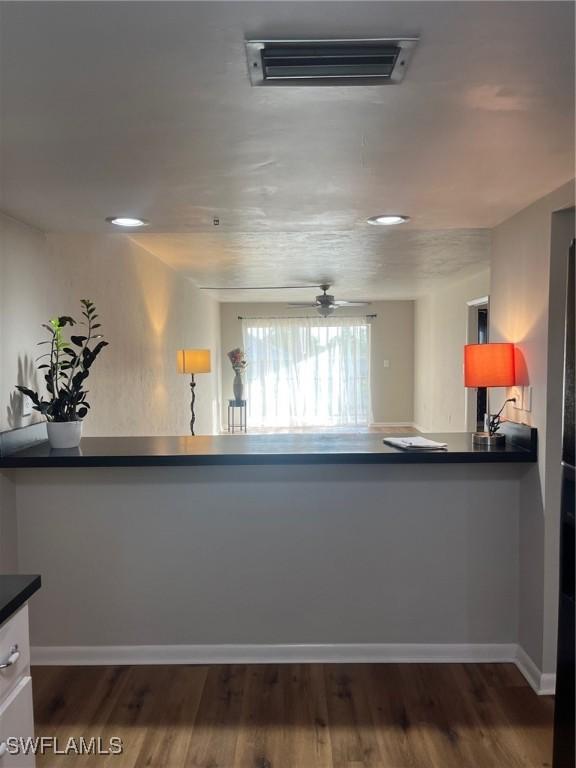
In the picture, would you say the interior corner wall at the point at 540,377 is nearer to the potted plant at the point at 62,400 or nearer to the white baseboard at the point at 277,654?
the white baseboard at the point at 277,654

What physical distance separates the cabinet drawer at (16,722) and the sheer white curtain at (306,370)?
29.2 ft

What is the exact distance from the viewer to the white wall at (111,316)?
2.51 m

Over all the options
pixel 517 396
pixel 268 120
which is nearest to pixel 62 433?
pixel 268 120

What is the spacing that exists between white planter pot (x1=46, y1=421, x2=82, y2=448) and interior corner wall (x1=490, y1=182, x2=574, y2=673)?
6.75 ft

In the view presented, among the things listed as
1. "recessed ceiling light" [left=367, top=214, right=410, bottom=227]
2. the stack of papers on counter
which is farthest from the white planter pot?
"recessed ceiling light" [left=367, top=214, right=410, bottom=227]

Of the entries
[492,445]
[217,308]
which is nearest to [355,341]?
[217,308]

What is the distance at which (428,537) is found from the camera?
2648mm

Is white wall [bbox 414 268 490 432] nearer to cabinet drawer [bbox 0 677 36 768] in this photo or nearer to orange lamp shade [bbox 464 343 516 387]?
orange lamp shade [bbox 464 343 516 387]

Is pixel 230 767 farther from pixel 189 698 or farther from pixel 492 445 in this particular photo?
pixel 492 445

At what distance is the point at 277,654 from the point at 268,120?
2.26 meters

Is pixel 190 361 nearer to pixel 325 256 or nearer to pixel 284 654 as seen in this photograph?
pixel 325 256

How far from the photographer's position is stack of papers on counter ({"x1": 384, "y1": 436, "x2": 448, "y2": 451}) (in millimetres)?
2500

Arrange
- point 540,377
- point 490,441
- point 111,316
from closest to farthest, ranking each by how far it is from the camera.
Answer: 1. point 540,377
2. point 490,441
3. point 111,316

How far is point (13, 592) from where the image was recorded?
53.7 inches
